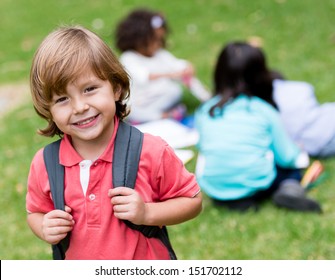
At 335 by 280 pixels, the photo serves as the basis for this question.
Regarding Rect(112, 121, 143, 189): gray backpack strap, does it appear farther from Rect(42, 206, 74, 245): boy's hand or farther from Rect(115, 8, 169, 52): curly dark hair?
Rect(115, 8, 169, 52): curly dark hair

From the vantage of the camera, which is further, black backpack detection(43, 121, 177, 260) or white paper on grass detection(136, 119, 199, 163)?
white paper on grass detection(136, 119, 199, 163)

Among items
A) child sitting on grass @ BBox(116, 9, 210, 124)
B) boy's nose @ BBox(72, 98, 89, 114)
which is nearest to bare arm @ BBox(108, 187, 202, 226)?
boy's nose @ BBox(72, 98, 89, 114)

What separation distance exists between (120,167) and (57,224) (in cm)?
27

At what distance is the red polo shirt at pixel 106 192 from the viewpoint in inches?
76.5

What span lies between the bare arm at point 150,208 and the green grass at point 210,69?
1438 millimetres

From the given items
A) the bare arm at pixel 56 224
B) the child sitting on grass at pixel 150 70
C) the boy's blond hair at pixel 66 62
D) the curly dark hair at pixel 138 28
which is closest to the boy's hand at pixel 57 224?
the bare arm at pixel 56 224

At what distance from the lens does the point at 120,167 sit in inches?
75.4

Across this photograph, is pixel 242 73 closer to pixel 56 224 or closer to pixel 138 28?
pixel 138 28

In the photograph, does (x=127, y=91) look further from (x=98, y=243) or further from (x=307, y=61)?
(x=307, y=61)

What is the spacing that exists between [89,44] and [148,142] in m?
0.36

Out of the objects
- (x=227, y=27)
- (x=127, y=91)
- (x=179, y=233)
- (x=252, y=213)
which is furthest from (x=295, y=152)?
(x=227, y=27)

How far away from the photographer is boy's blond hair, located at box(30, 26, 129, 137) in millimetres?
1835

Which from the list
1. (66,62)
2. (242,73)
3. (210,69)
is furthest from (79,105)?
(210,69)

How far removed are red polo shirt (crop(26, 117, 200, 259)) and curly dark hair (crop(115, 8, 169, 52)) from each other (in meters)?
3.59
